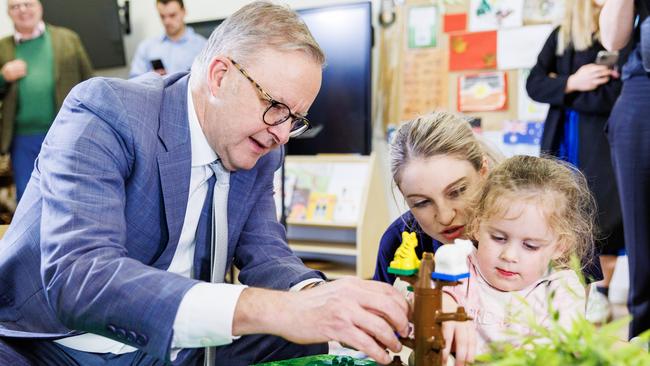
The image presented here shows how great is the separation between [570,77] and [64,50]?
2.84m

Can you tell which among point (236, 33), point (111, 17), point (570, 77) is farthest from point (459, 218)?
point (111, 17)

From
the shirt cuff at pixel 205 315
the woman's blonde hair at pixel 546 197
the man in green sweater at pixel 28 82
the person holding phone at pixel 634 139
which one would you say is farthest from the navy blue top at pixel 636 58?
the man in green sweater at pixel 28 82

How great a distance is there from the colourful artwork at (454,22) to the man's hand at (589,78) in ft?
3.84

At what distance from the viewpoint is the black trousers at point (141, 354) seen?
1.23m

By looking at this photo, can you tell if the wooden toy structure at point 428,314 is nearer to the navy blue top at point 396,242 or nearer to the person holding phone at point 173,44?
the navy blue top at point 396,242

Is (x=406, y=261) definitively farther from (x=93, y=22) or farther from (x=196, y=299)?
(x=93, y=22)

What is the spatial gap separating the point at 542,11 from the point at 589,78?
1.02 meters

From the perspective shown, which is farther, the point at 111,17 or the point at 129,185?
the point at 111,17

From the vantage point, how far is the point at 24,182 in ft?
12.1

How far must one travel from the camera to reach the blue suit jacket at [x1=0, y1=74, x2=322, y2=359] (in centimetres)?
96

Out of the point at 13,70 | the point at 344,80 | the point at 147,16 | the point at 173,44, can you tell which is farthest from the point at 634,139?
the point at 147,16

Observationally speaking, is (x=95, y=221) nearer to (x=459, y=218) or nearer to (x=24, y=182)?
(x=459, y=218)

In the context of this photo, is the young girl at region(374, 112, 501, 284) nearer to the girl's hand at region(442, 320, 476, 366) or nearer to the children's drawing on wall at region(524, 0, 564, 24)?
the girl's hand at region(442, 320, 476, 366)

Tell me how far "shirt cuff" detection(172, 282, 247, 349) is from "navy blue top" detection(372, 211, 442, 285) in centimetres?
73
